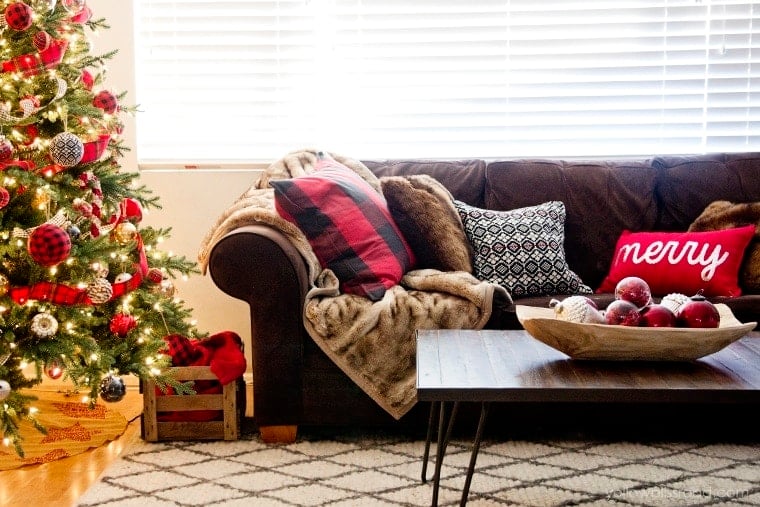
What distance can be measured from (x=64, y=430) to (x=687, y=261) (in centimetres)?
214

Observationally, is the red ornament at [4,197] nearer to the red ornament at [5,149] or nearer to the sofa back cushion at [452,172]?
the red ornament at [5,149]

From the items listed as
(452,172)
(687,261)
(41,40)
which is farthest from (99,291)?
(687,261)

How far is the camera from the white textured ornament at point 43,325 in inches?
94.9

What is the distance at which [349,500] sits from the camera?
2.21 metres

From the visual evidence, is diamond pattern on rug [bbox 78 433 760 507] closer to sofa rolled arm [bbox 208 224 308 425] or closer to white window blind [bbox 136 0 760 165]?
sofa rolled arm [bbox 208 224 308 425]

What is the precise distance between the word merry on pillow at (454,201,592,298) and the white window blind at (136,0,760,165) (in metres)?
0.63

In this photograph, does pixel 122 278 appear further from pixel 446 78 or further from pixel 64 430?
pixel 446 78

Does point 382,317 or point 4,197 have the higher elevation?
point 4,197

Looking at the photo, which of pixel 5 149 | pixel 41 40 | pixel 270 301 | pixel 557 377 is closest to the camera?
pixel 557 377

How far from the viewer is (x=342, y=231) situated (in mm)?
2877

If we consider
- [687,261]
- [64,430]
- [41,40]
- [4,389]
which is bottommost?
[64,430]

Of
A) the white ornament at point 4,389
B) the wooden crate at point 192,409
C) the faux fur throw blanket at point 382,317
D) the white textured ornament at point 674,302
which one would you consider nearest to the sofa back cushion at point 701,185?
the faux fur throw blanket at point 382,317

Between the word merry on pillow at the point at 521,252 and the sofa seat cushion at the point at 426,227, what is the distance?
82 mm

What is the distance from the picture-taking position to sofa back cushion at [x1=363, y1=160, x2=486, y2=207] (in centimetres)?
343
